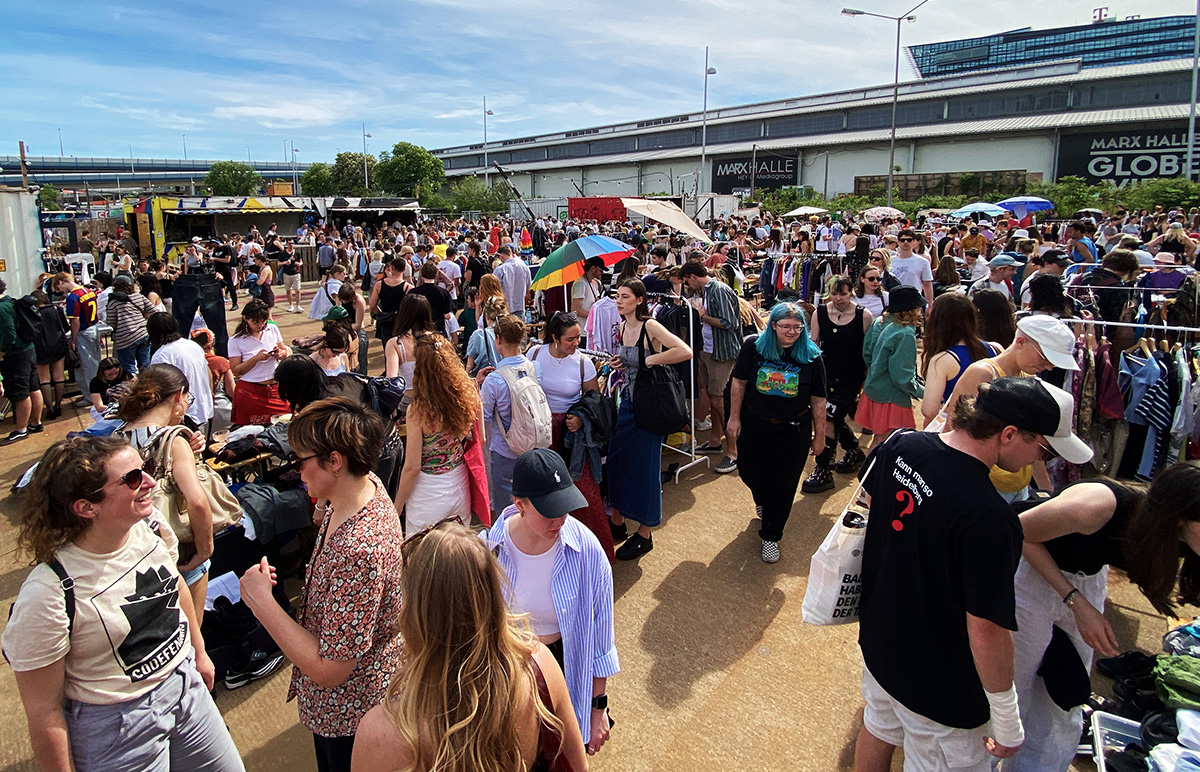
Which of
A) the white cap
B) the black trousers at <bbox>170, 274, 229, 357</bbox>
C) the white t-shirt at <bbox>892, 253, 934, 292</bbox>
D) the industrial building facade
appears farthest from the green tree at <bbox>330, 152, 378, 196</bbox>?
the white cap

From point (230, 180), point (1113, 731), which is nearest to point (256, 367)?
point (1113, 731)

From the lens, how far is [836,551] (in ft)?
8.51

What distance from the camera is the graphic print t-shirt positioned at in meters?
1.94

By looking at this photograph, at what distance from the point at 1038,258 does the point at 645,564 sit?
22.2 ft

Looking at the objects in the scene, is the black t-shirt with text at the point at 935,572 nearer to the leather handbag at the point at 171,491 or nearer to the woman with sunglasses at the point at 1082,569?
the woman with sunglasses at the point at 1082,569

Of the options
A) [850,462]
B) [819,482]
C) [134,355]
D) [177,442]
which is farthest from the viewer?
[134,355]

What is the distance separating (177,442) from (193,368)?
8.03 ft

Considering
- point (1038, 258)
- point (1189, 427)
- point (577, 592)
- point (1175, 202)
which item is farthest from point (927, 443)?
point (1175, 202)

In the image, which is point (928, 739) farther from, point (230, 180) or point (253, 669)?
point (230, 180)

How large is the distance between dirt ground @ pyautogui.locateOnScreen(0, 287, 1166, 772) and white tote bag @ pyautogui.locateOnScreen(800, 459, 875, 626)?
329 millimetres

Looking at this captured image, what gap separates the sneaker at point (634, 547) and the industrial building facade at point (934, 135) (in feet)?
133

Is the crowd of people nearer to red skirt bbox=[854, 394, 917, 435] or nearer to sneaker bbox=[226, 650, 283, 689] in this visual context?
red skirt bbox=[854, 394, 917, 435]

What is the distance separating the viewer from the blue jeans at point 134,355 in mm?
7844

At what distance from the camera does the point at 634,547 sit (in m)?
4.93
